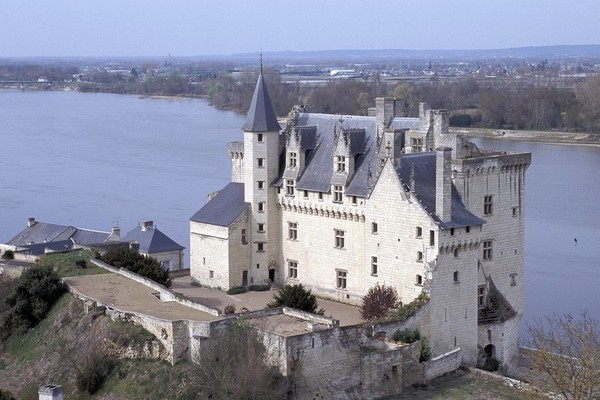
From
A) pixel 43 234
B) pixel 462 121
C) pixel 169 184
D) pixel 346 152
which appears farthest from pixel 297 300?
pixel 462 121

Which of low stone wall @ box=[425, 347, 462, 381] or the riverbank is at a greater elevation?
A: low stone wall @ box=[425, 347, 462, 381]

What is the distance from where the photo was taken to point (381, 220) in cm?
2598

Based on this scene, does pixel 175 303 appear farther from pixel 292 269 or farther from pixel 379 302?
pixel 292 269

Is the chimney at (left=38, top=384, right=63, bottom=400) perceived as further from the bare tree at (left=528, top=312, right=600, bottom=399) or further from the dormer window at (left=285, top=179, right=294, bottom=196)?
the dormer window at (left=285, top=179, right=294, bottom=196)

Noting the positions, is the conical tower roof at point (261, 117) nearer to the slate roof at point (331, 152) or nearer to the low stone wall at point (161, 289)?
the slate roof at point (331, 152)

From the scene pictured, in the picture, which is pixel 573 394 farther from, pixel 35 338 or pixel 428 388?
pixel 35 338

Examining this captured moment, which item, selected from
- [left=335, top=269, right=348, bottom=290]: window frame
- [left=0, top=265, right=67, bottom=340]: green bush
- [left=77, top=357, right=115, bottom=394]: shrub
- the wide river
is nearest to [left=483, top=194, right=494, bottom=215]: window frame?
[left=335, top=269, right=348, bottom=290]: window frame

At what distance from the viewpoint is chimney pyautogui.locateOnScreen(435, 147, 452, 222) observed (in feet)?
81.6

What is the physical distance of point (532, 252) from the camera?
125 feet

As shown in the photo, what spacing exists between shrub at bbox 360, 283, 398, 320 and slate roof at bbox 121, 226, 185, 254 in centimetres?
758

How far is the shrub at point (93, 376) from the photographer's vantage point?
2236 cm

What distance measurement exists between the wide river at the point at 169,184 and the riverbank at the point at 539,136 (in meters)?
2.35

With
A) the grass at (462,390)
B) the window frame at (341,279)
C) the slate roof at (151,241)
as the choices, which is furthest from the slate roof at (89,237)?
the grass at (462,390)

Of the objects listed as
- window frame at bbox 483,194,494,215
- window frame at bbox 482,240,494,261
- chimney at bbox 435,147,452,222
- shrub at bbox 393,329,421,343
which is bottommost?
shrub at bbox 393,329,421,343
